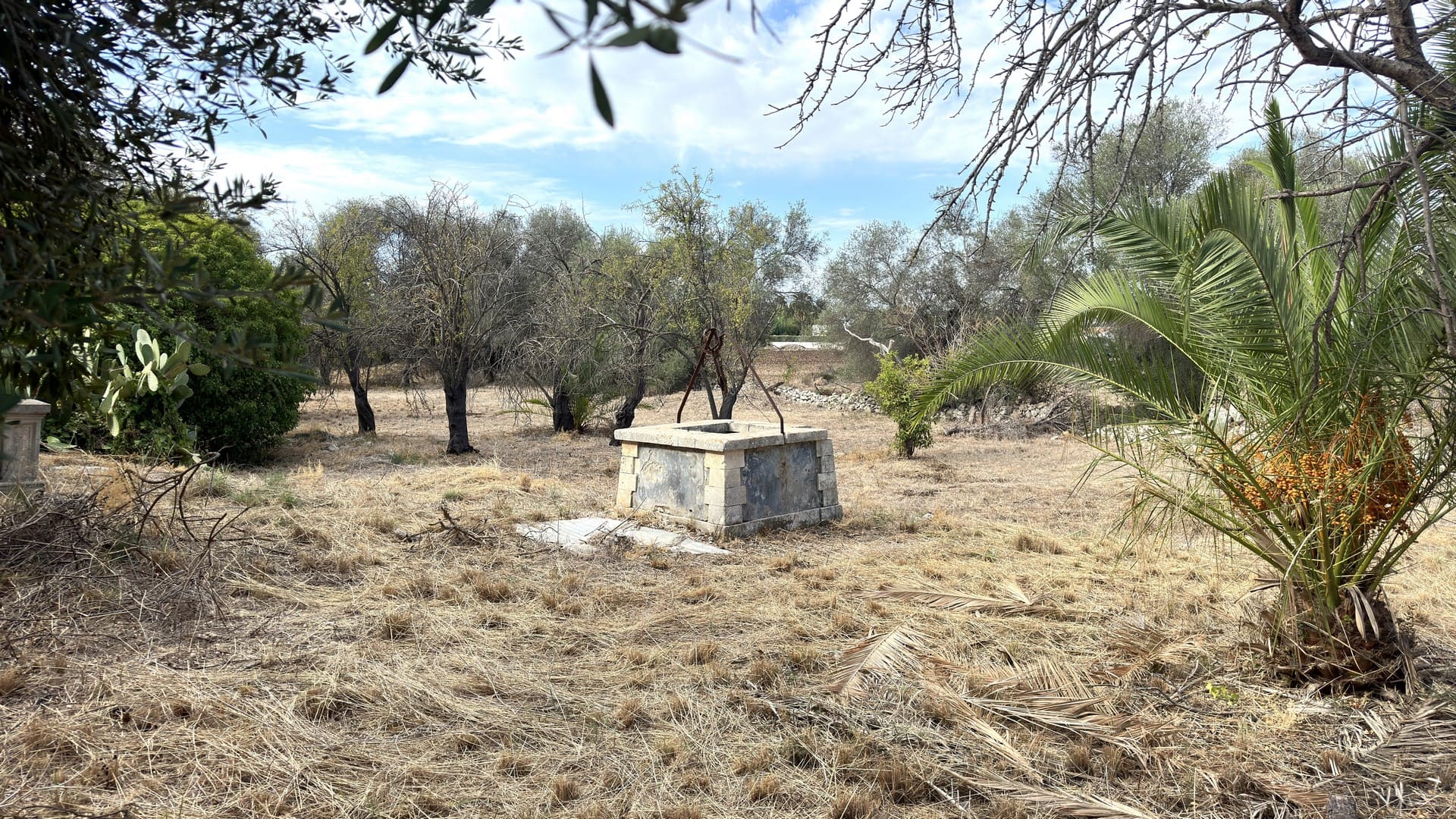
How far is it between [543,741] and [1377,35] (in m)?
4.17

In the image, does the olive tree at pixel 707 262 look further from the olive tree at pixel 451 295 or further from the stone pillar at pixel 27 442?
the stone pillar at pixel 27 442

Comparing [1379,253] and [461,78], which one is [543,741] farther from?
[1379,253]

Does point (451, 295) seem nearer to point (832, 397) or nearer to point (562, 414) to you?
point (562, 414)

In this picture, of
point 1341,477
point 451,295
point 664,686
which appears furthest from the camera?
point 451,295

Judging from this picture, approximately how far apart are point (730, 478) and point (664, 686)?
11.3 feet

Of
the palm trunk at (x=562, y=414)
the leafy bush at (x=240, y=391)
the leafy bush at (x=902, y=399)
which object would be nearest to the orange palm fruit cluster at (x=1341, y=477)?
the leafy bush at (x=902, y=399)

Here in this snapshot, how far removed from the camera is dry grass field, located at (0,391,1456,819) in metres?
3.29

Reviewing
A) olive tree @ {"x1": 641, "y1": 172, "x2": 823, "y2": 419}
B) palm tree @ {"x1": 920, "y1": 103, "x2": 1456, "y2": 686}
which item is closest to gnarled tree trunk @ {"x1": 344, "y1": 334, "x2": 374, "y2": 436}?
olive tree @ {"x1": 641, "y1": 172, "x2": 823, "y2": 419}

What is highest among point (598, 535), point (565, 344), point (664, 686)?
point (565, 344)

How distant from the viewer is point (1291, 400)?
4281 millimetres

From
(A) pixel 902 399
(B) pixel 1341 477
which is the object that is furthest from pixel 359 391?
(B) pixel 1341 477

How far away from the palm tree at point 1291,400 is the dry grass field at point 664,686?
16.8 inches

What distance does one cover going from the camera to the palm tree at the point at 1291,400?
156 inches

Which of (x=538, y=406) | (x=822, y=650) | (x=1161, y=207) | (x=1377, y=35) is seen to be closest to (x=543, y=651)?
(x=822, y=650)
